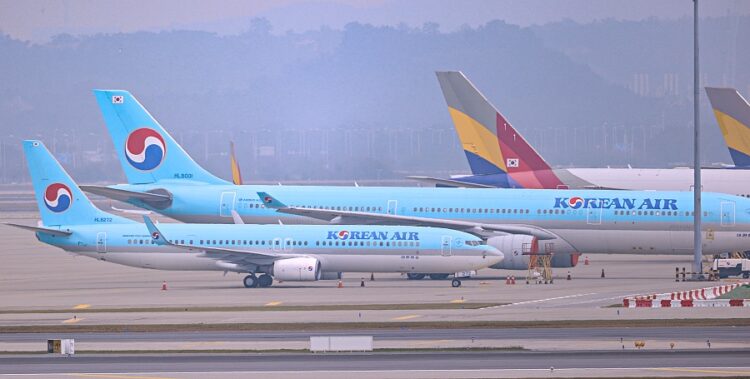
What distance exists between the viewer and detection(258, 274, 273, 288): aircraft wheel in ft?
169

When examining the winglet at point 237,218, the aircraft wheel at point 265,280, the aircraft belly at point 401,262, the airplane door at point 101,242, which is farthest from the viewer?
the winglet at point 237,218

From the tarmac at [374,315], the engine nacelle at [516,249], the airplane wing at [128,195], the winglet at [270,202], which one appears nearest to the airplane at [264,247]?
the tarmac at [374,315]

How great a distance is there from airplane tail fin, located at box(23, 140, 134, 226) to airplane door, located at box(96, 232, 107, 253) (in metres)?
1.01

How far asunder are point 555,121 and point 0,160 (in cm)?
7151

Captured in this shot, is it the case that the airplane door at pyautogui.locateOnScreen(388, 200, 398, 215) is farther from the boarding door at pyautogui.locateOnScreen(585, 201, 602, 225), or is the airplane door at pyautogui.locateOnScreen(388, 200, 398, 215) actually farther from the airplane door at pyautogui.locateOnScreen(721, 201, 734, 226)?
the airplane door at pyautogui.locateOnScreen(721, 201, 734, 226)

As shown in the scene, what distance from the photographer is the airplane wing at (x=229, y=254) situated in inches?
1991

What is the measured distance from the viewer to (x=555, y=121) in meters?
178

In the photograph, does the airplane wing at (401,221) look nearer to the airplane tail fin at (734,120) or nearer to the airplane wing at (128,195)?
the airplane wing at (128,195)

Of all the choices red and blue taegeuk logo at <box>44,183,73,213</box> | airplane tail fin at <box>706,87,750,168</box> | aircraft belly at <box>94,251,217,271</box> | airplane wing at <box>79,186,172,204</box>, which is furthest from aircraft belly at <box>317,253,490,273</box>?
airplane tail fin at <box>706,87,750,168</box>

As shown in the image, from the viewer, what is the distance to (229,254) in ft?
167

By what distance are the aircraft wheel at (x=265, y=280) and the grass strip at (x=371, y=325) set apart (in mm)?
14939

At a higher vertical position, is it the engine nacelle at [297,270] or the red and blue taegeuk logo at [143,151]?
the red and blue taegeuk logo at [143,151]

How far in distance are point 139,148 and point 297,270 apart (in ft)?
51.9

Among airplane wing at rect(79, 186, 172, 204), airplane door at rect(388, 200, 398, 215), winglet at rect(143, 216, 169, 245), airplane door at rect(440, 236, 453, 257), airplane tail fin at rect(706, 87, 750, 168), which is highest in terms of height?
airplane tail fin at rect(706, 87, 750, 168)
